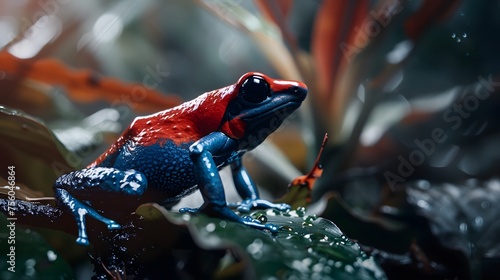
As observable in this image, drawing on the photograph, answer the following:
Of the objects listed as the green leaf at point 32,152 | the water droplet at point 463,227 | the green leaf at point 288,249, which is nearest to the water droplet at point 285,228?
the green leaf at point 288,249

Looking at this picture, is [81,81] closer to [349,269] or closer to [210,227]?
[210,227]

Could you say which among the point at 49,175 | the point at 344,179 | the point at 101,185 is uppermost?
the point at 101,185

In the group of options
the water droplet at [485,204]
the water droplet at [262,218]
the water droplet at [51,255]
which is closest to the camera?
the water droplet at [51,255]

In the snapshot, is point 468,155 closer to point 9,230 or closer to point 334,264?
point 334,264

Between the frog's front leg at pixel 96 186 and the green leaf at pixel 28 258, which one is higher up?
the frog's front leg at pixel 96 186

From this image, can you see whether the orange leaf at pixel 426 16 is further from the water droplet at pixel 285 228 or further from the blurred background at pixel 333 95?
the water droplet at pixel 285 228

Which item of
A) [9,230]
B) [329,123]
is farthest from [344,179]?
[9,230]

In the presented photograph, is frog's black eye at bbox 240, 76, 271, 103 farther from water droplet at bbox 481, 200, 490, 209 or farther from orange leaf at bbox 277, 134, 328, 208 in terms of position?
water droplet at bbox 481, 200, 490, 209
